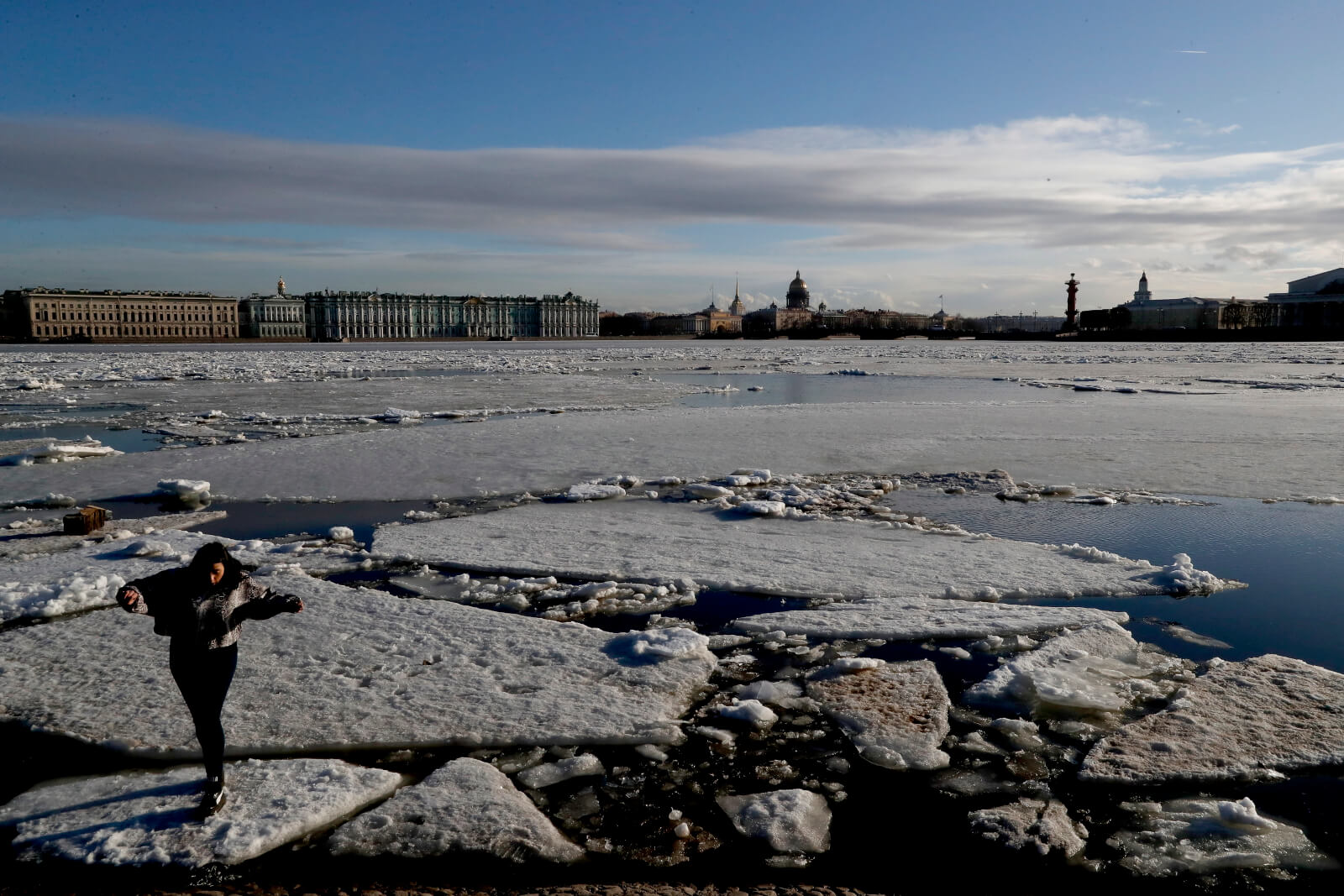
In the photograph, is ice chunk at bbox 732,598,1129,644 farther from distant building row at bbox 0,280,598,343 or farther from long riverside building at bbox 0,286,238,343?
long riverside building at bbox 0,286,238,343

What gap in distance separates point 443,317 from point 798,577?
129600mm

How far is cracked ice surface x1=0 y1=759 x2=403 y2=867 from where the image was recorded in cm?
237

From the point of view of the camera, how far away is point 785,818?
2570 mm

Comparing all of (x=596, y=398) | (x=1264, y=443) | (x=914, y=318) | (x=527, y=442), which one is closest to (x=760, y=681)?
(x=527, y=442)

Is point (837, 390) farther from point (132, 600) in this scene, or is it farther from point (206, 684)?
point (132, 600)

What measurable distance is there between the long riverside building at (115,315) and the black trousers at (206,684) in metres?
110

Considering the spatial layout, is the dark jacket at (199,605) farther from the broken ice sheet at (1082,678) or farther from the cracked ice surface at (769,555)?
the cracked ice surface at (769,555)

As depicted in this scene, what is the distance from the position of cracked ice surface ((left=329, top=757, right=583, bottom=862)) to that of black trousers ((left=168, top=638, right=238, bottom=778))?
0.42m

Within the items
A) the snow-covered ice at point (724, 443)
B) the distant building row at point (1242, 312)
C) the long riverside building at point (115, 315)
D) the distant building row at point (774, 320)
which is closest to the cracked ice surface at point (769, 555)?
the snow-covered ice at point (724, 443)

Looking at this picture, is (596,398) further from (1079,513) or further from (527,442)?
(1079,513)

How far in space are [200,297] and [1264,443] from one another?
119905 mm

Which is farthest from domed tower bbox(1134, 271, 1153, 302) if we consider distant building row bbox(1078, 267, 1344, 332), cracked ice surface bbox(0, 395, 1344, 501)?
cracked ice surface bbox(0, 395, 1344, 501)

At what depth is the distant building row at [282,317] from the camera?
103 meters

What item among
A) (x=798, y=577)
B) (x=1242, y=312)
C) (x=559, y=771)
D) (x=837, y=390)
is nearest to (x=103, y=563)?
(x=559, y=771)
